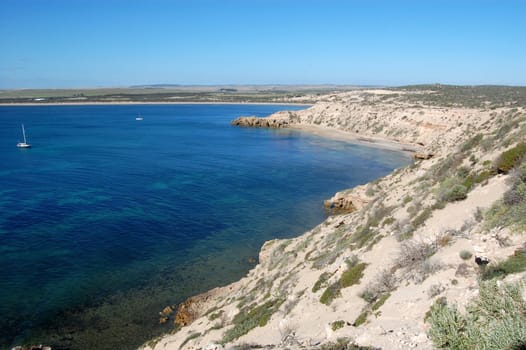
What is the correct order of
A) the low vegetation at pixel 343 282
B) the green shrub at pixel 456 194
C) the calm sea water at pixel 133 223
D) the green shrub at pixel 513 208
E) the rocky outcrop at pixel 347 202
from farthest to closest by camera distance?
the rocky outcrop at pixel 347 202 → the calm sea water at pixel 133 223 → the green shrub at pixel 456 194 → the low vegetation at pixel 343 282 → the green shrub at pixel 513 208

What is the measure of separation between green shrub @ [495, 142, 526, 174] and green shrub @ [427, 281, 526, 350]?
10.6 m

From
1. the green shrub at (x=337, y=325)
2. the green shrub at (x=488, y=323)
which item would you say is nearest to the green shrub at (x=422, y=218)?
the green shrub at (x=337, y=325)

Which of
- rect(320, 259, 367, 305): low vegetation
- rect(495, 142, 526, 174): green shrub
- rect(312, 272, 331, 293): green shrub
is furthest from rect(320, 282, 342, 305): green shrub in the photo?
rect(495, 142, 526, 174): green shrub

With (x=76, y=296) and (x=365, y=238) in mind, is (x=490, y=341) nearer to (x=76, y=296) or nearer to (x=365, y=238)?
(x=365, y=238)

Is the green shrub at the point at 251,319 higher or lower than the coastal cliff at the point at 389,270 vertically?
lower

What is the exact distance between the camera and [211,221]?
34.8 m

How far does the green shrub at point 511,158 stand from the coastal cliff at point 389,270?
0.04 m

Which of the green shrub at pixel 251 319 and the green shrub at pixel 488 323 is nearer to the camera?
the green shrub at pixel 488 323

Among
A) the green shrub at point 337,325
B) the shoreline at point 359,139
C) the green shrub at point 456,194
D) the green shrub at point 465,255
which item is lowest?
the shoreline at point 359,139

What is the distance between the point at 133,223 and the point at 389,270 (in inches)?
1062

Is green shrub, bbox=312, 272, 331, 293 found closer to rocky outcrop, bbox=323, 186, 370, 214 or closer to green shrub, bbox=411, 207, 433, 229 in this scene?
green shrub, bbox=411, 207, 433, 229

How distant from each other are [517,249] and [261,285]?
13.2 m

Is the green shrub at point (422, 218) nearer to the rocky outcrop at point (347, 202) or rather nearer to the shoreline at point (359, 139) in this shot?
the rocky outcrop at point (347, 202)

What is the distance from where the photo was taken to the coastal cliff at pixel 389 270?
30.6ft
